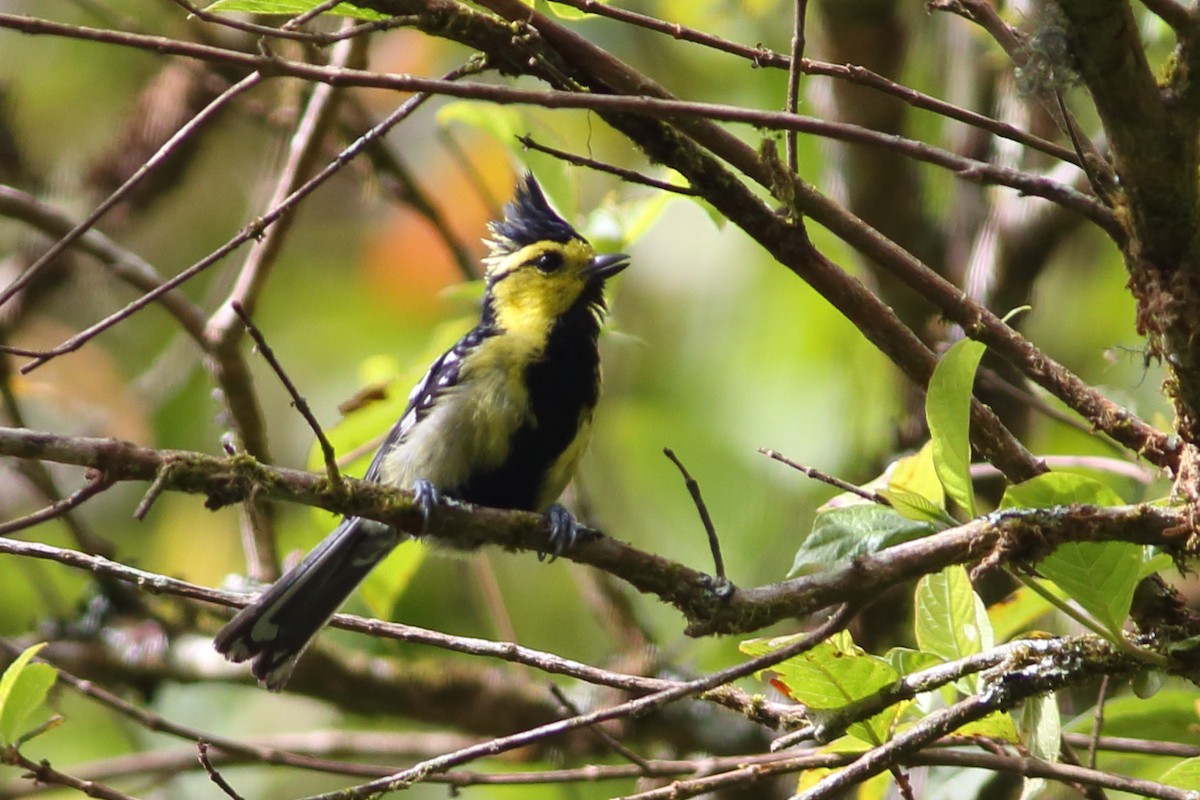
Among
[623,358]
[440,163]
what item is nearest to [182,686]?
→ [623,358]

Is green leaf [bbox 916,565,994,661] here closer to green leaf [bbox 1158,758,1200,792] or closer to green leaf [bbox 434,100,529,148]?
green leaf [bbox 1158,758,1200,792]

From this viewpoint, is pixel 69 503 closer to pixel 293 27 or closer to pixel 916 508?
pixel 293 27

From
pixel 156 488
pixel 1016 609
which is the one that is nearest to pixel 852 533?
pixel 1016 609

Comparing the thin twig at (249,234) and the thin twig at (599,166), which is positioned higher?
the thin twig at (599,166)

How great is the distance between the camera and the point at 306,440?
5559 millimetres

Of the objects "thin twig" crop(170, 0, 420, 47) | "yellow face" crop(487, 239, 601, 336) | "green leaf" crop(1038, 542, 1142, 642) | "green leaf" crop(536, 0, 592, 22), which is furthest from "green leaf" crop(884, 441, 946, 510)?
"yellow face" crop(487, 239, 601, 336)

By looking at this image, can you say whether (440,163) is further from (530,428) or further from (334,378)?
(530,428)

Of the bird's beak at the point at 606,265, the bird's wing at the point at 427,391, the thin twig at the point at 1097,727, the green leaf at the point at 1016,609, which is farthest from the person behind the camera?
the bird's beak at the point at 606,265

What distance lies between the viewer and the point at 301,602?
2.71m

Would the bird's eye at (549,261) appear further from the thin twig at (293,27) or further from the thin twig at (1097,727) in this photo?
the thin twig at (1097,727)

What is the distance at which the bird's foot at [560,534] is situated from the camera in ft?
6.32

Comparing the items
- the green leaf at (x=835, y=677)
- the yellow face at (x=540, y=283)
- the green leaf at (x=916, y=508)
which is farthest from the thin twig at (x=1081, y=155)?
the yellow face at (x=540, y=283)

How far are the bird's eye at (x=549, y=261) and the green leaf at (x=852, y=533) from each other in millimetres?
1557

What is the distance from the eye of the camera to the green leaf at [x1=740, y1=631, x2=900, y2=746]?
6.00 feet
